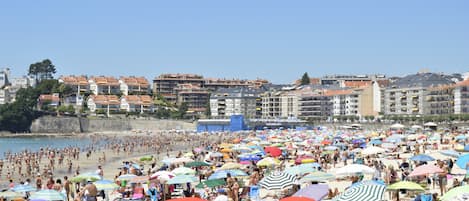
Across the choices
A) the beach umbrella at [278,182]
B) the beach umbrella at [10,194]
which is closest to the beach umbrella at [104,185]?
the beach umbrella at [10,194]

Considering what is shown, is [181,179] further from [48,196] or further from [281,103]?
[281,103]

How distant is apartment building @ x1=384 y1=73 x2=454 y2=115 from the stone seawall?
27.6 metres

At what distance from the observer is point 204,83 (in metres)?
142

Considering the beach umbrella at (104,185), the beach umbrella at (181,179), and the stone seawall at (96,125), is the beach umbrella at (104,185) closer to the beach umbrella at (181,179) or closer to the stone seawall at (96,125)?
the beach umbrella at (181,179)

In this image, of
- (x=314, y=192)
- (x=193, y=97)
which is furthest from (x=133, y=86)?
(x=314, y=192)

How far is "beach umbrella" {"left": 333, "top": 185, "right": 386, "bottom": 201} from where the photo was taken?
509 inches

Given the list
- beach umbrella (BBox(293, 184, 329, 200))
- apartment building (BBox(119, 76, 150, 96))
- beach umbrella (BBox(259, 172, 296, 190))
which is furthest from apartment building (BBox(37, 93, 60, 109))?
beach umbrella (BBox(293, 184, 329, 200))

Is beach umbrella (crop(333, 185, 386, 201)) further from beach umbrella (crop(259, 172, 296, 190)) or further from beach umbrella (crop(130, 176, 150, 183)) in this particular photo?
beach umbrella (crop(130, 176, 150, 183))

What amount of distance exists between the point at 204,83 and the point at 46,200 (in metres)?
127

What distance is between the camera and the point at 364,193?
42.8 ft

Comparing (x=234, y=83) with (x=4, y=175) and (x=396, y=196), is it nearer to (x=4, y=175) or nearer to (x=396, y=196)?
(x=4, y=175)

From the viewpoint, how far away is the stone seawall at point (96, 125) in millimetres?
102750

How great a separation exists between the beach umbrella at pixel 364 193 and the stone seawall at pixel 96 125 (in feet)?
288

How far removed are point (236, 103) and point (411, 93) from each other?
119 feet
